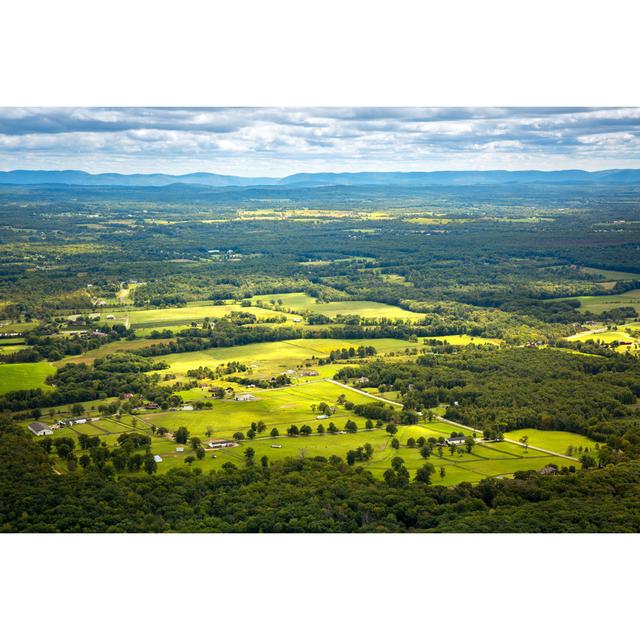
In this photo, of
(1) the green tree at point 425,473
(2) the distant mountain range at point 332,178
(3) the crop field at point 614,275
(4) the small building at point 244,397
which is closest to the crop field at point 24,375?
(4) the small building at point 244,397

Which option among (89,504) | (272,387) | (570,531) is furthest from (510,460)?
(89,504)

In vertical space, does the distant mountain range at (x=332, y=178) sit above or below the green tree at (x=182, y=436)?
above

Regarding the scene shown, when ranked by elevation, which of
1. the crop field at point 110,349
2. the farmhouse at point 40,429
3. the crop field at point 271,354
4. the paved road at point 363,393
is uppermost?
the crop field at point 110,349

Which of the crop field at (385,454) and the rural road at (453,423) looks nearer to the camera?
the crop field at (385,454)

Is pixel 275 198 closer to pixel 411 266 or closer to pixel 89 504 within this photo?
pixel 411 266

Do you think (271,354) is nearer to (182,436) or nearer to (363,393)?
(363,393)

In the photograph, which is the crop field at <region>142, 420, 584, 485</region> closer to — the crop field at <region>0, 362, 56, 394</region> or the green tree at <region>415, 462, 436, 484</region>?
the green tree at <region>415, 462, 436, 484</region>

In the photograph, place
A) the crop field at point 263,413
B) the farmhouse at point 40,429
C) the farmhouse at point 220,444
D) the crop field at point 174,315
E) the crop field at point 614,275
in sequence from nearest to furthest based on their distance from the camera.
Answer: the farmhouse at point 40,429 → the farmhouse at point 220,444 → the crop field at point 263,413 → the crop field at point 174,315 → the crop field at point 614,275

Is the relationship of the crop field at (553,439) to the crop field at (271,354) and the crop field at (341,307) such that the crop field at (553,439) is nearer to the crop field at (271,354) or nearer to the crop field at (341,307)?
the crop field at (271,354)
